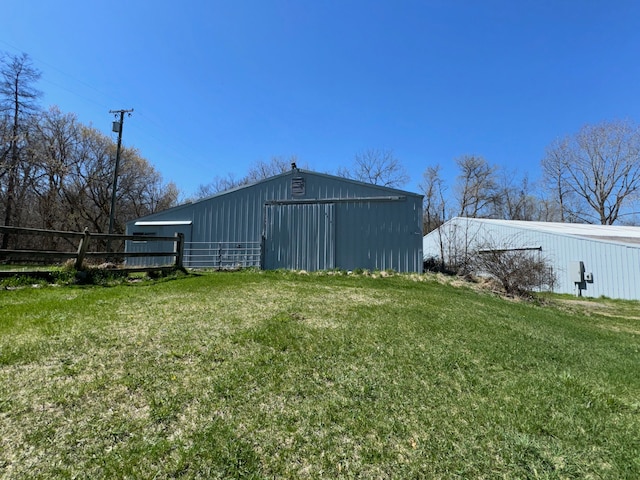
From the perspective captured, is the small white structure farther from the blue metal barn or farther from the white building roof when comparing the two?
the blue metal barn

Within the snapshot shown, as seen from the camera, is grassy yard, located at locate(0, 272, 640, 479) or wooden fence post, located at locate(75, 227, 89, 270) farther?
wooden fence post, located at locate(75, 227, 89, 270)

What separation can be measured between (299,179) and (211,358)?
1044cm

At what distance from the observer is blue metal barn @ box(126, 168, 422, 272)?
11812 mm

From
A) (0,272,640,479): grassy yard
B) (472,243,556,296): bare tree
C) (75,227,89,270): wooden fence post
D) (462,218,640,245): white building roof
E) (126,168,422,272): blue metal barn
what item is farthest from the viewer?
(462,218,640,245): white building roof

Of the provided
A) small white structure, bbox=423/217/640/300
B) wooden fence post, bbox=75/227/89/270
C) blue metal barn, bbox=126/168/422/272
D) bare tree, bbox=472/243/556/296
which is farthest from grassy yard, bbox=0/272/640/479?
small white structure, bbox=423/217/640/300

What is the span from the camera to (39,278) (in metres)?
6.40

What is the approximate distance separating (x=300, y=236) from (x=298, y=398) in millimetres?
10264

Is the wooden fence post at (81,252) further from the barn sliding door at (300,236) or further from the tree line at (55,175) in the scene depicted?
the tree line at (55,175)

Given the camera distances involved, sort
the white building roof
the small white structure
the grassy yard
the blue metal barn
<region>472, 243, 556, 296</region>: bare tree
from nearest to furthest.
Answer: the grassy yard < <region>472, 243, 556, 296</region>: bare tree < the blue metal barn < the small white structure < the white building roof

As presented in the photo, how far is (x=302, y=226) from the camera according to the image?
1259cm

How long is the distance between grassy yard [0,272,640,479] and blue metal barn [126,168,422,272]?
7.26 metres

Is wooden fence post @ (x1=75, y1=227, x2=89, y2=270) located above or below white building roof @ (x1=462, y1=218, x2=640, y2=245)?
below

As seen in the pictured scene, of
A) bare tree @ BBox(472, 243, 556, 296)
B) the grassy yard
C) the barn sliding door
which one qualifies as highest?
the barn sliding door

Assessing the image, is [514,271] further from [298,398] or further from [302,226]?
[298,398]
